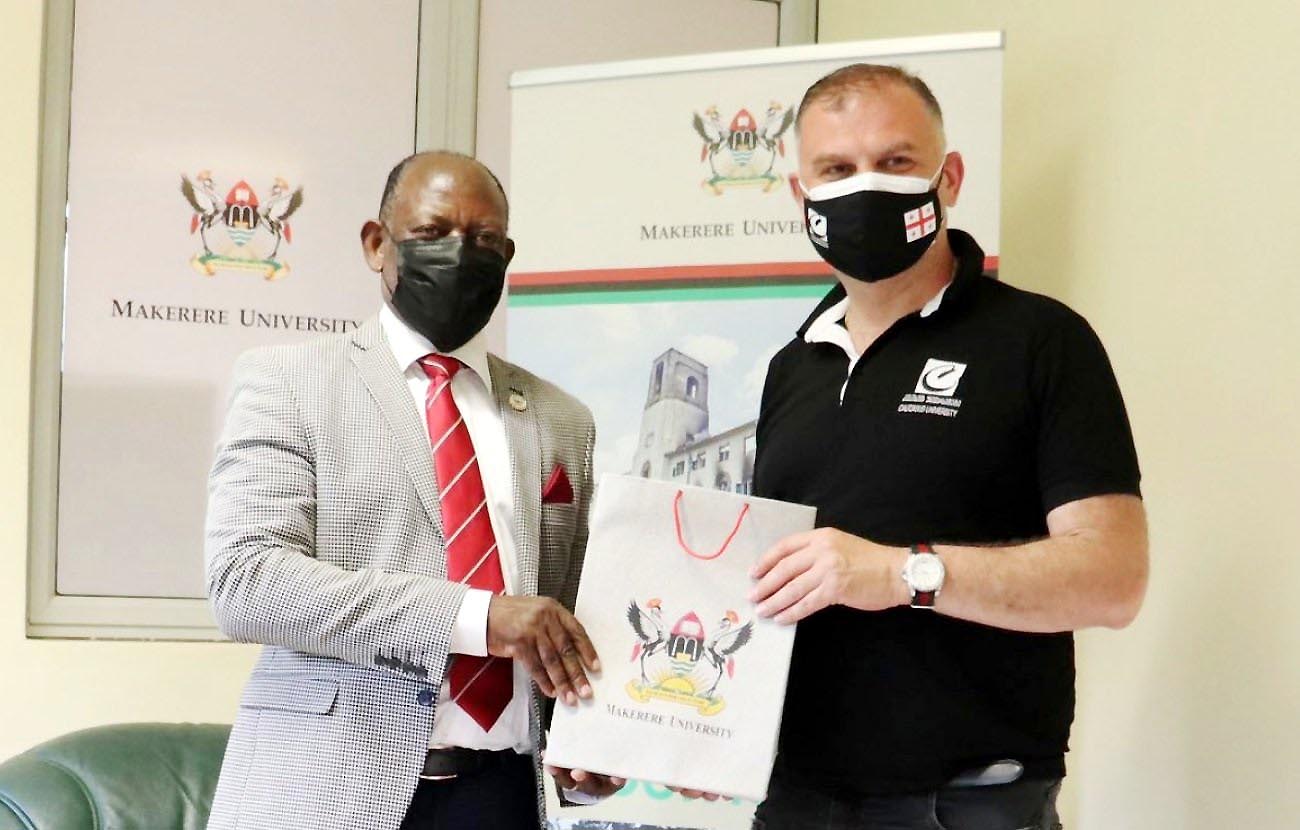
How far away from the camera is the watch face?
157 centimetres

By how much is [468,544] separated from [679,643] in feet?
1.20

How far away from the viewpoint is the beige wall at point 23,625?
11.9 ft

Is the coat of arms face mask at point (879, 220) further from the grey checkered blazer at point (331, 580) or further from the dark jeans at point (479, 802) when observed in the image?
the dark jeans at point (479, 802)

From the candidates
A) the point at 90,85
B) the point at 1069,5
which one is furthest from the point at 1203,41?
the point at 90,85

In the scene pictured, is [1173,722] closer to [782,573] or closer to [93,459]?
[782,573]

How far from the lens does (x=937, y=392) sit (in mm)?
1730

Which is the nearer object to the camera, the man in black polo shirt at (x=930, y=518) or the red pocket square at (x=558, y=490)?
the man in black polo shirt at (x=930, y=518)

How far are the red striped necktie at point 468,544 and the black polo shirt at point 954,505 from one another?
0.42 m

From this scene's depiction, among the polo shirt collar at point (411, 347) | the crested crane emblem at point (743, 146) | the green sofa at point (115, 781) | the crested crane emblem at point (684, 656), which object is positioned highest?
the crested crane emblem at point (743, 146)

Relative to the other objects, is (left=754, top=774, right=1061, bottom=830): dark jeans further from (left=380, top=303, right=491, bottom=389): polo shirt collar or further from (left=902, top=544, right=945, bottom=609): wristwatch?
(left=380, top=303, right=491, bottom=389): polo shirt collar

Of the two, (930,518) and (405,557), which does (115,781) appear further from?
(930,518)

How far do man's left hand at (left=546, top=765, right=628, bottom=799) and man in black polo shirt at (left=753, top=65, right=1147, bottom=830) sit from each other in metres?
0.27

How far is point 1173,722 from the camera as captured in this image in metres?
2.59

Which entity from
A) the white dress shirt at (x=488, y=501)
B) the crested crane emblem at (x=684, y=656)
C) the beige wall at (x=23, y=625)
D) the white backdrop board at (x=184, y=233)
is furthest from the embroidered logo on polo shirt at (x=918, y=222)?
the beige wall at (x=23, y=625)
